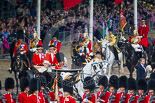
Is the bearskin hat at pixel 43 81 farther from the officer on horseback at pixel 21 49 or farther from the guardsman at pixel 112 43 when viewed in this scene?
the guardsman at pixel 112 43

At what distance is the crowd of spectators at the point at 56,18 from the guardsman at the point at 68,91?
9.05 metres

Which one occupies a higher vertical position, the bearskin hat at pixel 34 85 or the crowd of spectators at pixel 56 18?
the crowd of spectators at pixel 56 18

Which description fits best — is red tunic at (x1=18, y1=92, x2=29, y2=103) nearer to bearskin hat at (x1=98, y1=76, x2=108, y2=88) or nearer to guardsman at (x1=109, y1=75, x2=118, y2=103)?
guardsman at (x1=109, y1=75, x2=118, y2=103)

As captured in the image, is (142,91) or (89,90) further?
(89,90)

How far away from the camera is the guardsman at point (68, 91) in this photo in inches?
871

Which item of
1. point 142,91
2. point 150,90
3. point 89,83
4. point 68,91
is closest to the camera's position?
point 68,91

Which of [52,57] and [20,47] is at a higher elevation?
[20,47]

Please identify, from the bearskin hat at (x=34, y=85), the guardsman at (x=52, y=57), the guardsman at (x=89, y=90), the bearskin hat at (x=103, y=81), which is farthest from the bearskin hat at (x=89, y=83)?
the guardsman at (x=52, y=57)

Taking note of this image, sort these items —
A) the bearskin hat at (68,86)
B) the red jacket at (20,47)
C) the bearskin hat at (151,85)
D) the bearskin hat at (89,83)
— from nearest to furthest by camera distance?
the bearskin hat at (68,86) → the bearskin hat at (151,85) → the bearskin hat at (89,83) → the red jacket at (20,47)

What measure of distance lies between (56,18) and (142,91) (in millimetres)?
13785

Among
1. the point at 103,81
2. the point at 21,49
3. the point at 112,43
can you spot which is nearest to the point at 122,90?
the point at 103,81

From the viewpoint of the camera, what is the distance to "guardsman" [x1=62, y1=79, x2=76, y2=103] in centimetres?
2212

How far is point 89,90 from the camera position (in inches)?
946

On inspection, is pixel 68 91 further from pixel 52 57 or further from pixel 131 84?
pixel 52 57
